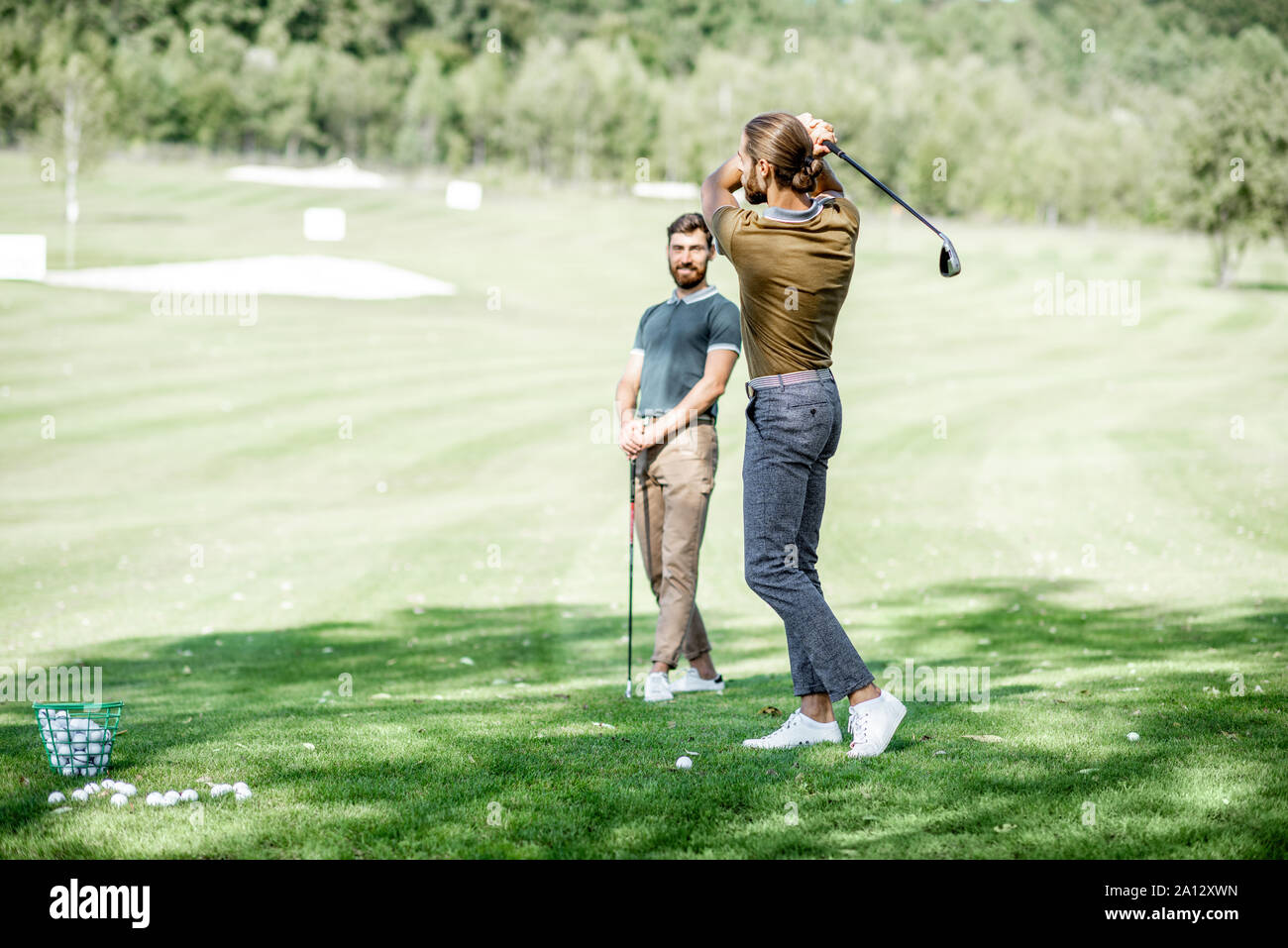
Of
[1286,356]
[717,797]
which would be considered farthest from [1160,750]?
[1286,356]

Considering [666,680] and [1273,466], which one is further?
[1273,466]

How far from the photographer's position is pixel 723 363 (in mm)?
6832

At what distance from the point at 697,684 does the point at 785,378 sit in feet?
9.76

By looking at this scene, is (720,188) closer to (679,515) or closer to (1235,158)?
(679,515)

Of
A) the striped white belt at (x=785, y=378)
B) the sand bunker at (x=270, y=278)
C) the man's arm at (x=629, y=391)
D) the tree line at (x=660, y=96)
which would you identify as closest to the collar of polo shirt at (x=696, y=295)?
the man's arm at (x=629, y=391)

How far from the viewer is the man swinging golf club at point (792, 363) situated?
5105 millimetres

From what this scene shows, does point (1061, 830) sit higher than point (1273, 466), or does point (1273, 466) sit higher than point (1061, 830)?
point (1061, 830)

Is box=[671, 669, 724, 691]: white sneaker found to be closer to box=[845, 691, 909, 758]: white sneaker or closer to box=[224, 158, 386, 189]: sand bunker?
box=[845, 691, 909, 758]: white sneaker

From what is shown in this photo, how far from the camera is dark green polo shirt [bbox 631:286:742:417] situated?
281 inches

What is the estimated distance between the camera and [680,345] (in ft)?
23.7

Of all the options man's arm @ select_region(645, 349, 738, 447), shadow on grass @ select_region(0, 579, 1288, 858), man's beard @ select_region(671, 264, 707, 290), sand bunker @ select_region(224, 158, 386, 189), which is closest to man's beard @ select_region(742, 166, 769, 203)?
man's arm @ select_region(645, 349, 738, 447)

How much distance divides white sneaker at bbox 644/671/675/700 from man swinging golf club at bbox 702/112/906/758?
5.65 ft

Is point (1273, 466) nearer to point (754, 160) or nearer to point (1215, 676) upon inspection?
point (1215, 676)
